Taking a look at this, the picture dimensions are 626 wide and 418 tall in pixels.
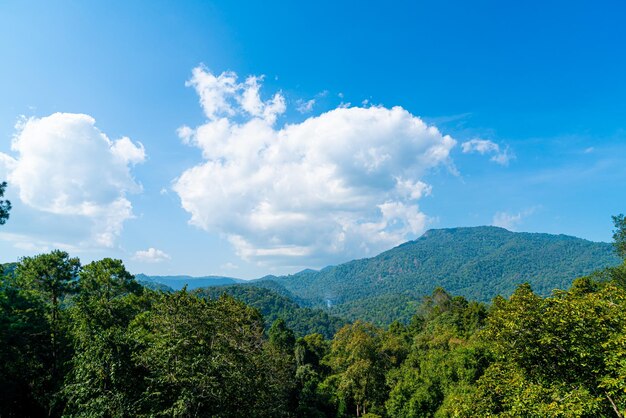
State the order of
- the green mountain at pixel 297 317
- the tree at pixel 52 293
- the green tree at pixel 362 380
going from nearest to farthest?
the tree at pixel 52 293
the green tree at pixel 362 380
the green mountain at pixel 297 317

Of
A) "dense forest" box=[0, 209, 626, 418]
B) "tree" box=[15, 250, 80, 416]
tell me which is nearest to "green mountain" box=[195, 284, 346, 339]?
"dense forest" box=[0, 209, 626, 418]

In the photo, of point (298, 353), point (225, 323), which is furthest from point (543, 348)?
point (298, 353)

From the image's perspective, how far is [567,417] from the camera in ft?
31.2

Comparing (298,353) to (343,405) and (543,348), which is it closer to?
(343,405)

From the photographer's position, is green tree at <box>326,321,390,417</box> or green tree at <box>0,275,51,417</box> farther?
green tree at <box>326,321,390,417</box>

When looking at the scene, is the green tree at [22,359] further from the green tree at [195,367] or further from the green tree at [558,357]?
the green tree at [558,357]

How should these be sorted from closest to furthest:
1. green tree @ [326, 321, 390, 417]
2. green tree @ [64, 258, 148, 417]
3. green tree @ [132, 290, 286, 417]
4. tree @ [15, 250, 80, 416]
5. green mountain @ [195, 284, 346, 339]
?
green tree @ [64, 258, 148, 417], green tree @ [132, 290, 286, 417], tree @ [15, 250, 80, 416], green tree @ [326, 321, 390, 417], green mountain @ [195, 284, 346, 339]

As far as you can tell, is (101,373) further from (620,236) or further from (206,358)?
(620,236)

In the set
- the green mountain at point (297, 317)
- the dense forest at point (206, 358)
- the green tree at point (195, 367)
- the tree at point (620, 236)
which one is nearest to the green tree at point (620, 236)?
the tree at point (620, 236)

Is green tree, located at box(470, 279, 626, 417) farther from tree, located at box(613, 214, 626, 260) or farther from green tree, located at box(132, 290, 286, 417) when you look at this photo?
tree, located at box(613, 214, 626, 260)

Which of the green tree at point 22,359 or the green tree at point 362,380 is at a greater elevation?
the green tree at point 22,359

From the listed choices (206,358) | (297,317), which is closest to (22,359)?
(206,358)

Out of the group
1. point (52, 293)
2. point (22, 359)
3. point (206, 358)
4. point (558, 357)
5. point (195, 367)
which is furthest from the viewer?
point (52, 293)

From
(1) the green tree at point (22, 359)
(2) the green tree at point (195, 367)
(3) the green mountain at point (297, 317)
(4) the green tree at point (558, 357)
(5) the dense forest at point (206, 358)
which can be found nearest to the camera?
Result: (4) the green tree at point (558, 357)
